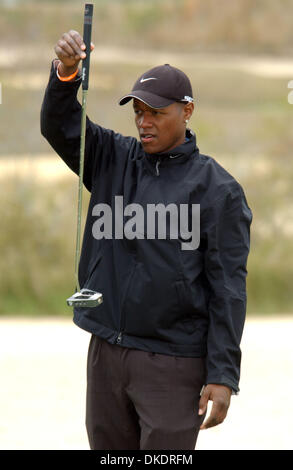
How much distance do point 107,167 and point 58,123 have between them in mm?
191

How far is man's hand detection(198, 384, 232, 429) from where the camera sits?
2982 millimetres

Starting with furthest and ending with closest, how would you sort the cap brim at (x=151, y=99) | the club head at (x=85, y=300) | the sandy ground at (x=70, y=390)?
the sandy ground at (x=70, y=390) → the cap brim at (x=151, y=99) → the club head at (x=85, y=300)

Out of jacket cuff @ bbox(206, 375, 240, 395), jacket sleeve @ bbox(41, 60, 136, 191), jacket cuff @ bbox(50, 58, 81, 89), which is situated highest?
jacket cuff @ bbox(50, 58, 81, 89)

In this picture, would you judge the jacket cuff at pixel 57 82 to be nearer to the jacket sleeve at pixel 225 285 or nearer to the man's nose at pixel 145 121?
the man's nose at pixel 145 121

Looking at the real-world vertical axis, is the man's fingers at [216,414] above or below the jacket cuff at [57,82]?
below

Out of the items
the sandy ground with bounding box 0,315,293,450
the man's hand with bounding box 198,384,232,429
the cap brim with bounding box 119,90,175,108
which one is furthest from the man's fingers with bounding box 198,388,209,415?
the sandy ground with bounding box 0,315,293,450

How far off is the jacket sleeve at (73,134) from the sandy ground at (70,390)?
8.94ft

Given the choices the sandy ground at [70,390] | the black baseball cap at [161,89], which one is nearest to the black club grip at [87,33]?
the black baseball cap at [161,89]

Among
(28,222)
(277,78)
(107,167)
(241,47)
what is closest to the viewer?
(107,167)

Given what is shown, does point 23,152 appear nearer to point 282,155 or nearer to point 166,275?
point 282,155

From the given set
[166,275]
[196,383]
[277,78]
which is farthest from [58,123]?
[277,78]

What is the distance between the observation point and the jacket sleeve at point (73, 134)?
308cm

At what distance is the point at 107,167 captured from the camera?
3.16m

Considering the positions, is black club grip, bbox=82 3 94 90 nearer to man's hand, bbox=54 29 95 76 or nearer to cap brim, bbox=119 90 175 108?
man's hand, bbox=54 29 95 76
